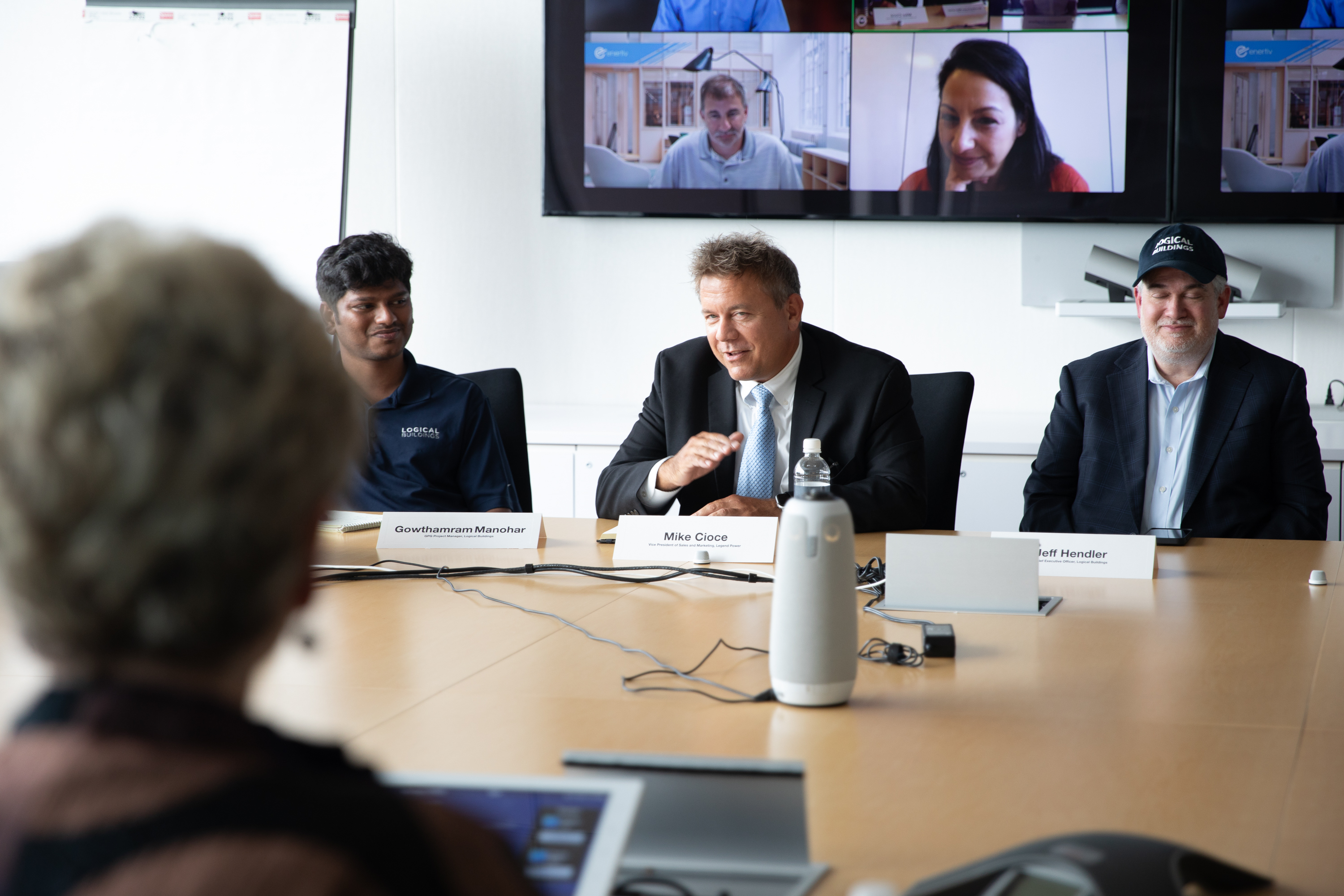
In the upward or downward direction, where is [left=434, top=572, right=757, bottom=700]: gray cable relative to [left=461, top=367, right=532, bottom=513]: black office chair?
downward

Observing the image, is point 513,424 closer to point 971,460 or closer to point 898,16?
point 971,460

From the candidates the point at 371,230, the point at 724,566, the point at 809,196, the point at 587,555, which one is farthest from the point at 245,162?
the point at 724,566

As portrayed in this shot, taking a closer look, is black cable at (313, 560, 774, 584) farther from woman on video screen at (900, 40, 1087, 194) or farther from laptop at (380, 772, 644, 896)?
woman on video screen at (900, 40, 1087, 194)

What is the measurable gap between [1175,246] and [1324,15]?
5.21ft

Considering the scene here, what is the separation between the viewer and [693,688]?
1.39 meters

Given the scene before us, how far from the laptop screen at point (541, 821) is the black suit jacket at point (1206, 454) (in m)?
2.45

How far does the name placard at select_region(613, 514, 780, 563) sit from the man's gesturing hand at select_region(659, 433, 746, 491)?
231 mm

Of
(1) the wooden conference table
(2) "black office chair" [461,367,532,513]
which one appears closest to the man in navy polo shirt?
(2) "black office chair" [461,367,532,513]

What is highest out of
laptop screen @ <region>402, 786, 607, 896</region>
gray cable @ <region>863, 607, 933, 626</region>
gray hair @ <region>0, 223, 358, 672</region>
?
gray hair @ <region>0, 223, 358, 672</region>

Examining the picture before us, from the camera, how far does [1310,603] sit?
1.90 m

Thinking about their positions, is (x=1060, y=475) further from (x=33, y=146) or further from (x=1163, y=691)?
(x=33, y=146)

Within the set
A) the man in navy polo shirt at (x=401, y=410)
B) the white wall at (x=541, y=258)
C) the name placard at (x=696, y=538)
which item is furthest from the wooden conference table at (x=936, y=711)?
the white wall at (x=541, y=258)

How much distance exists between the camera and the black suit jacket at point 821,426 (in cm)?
277

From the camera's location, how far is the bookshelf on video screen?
410 cm
